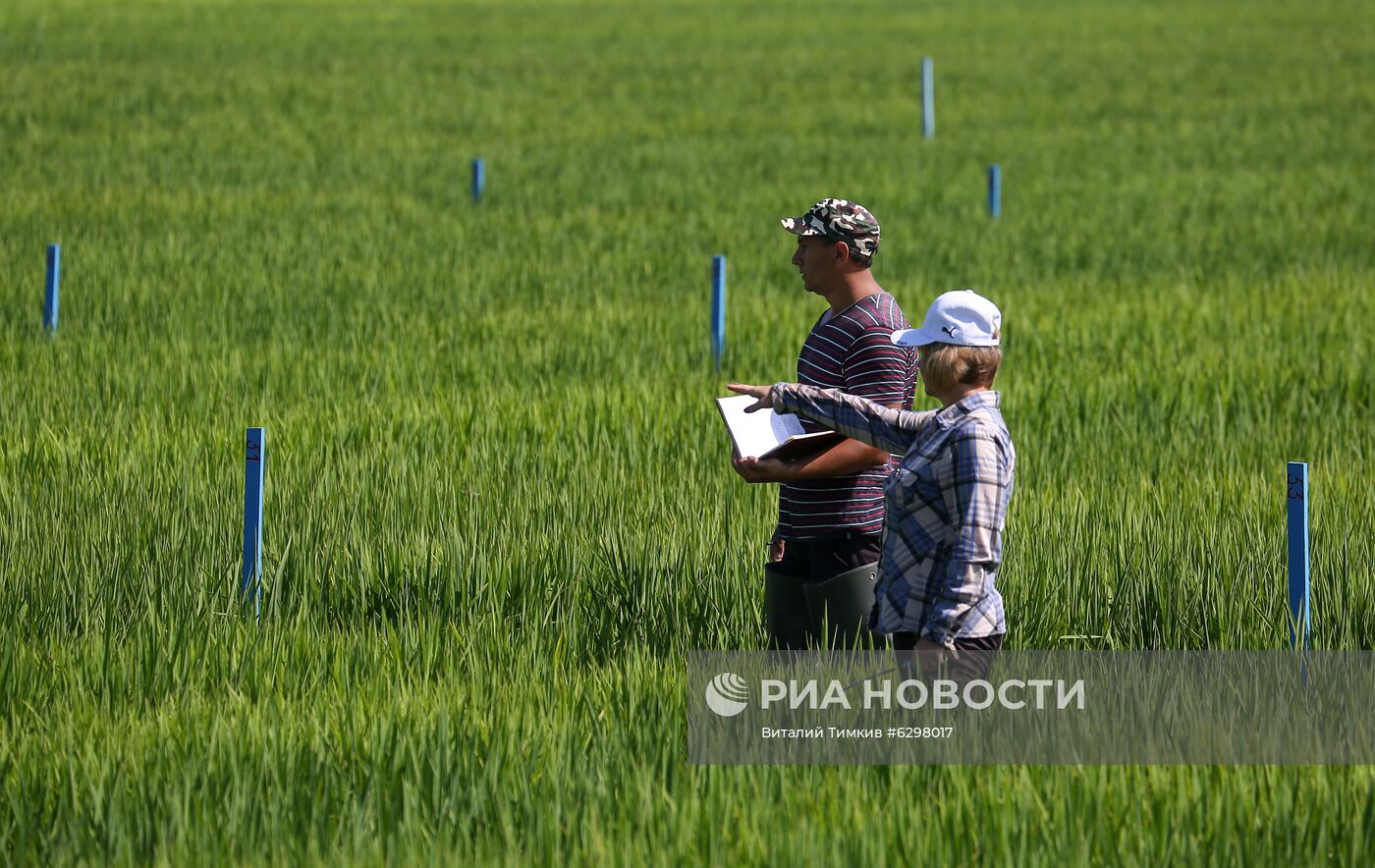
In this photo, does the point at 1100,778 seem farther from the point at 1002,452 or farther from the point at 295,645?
Answer: the point at 295,645

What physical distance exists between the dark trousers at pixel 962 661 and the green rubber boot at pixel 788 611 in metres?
0.81

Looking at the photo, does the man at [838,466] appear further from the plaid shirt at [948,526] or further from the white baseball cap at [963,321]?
the white baseball cap at [963,321]

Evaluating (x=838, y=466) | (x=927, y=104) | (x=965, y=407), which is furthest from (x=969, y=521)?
(x=927, y=104)

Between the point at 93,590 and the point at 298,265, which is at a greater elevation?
the point at 298,265

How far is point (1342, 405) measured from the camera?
924cm

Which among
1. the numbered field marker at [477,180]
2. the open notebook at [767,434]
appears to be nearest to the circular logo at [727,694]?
the open notebook at [767,434]

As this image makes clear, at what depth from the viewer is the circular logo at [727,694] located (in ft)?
14.2

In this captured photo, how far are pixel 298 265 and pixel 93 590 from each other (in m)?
8.29

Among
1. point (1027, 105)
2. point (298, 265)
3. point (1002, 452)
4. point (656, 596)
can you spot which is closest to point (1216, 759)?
point (1002, 452)

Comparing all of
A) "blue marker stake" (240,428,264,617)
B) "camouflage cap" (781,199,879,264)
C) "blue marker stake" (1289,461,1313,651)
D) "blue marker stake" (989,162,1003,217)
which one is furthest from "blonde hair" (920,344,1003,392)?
"blue marker stake" (989,162,1003,217)

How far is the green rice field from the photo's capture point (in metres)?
3.69

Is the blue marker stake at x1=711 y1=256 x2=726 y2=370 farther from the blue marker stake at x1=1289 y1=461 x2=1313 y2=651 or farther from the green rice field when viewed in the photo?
the blue marker stake at x1=1289 y1=461 x2=1313 y2=651

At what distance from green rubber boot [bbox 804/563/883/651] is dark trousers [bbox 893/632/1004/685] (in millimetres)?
642

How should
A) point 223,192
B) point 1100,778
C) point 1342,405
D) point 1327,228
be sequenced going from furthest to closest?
point 223,192 → point 1327,228 → point 1342,405 → point 1100,778
